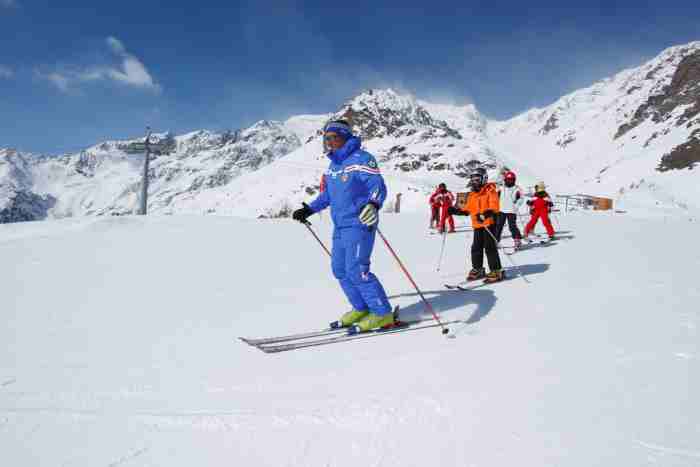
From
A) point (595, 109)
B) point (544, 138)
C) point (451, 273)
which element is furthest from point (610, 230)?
point (595, 109)

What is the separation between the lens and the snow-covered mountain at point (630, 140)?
143 ft

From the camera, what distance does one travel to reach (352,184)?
4.03 metres

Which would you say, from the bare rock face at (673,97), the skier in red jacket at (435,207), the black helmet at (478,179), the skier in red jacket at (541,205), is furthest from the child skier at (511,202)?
the bare rock face at (673,97)

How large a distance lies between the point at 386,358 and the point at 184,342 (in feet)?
6.86

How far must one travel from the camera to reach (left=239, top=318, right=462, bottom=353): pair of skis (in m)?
3.67

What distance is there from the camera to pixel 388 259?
897 centimetres

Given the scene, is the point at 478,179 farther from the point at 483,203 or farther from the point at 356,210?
the point at 356,210

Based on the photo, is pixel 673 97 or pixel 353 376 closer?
pixel 353 376

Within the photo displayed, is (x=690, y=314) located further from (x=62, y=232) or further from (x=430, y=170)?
(x=430, y=170)

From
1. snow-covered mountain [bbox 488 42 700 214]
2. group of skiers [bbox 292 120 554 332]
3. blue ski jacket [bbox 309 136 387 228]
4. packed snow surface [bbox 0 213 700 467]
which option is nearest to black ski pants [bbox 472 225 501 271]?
packed snow surface [bbox 0 213 700 467]

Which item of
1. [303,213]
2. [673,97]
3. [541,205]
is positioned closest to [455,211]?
[303,213]

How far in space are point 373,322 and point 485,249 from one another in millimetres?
3229

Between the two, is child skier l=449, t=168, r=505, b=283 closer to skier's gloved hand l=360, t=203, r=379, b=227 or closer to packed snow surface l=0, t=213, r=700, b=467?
packed snow surface l=0, t=213, r=700, b=467

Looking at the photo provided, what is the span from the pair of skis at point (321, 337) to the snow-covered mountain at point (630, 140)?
35.4 metres
